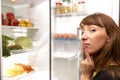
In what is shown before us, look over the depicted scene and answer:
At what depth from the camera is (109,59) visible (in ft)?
3.34

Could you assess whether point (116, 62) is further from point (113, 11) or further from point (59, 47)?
point (59, 47)

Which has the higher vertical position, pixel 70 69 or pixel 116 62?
pixel 116 62

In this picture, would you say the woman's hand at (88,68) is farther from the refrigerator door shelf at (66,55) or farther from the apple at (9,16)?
the apple at (9,16)

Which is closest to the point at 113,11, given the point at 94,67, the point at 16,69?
the point at 94,67

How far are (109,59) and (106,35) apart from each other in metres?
0.14

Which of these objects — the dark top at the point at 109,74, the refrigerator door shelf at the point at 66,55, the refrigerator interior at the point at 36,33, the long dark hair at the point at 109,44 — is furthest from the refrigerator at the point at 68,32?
the dark top at the point at 109,74

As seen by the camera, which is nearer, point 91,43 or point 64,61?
point 91,43

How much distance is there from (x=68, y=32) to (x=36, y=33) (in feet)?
1.51

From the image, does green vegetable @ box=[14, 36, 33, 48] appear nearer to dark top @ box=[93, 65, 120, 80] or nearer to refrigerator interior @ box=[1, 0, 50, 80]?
refrigerator interior @ box=[1, 0, 50, 80]

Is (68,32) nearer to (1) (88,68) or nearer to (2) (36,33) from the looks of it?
(2) (36,33)

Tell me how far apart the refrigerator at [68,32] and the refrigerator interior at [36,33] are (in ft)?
0.33

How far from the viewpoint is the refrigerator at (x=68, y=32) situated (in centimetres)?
217

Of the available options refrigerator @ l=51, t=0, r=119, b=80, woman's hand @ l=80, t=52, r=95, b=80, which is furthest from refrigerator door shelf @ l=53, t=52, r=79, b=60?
woman's hand @ l=80, t=52, r=95, b=80

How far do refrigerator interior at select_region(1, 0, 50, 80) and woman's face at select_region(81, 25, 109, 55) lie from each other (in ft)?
4.47
